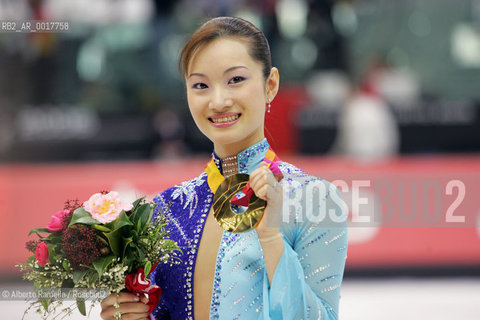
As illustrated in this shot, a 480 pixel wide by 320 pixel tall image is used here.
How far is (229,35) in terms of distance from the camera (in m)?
1.61

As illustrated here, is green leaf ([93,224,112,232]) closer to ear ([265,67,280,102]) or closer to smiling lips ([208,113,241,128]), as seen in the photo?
smiling lips ([208,113,241,128])

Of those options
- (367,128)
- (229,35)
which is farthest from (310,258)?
(367,128)

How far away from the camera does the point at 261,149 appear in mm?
1704

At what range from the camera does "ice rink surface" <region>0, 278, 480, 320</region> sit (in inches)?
177

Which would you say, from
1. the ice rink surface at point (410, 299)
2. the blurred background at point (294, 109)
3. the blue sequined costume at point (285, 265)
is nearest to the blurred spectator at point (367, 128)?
the blurred background at point (294, 109)

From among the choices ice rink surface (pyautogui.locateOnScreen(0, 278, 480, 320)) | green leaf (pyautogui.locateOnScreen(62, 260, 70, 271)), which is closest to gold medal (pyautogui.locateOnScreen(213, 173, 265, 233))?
green leaf (pyautogui.locateOnScreen(62, 260, 70, 271))

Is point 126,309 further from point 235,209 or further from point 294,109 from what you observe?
point 294,109

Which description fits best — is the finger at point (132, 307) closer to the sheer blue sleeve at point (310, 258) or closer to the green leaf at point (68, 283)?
the green leaf at point (68, 283)

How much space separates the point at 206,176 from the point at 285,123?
5.03 meters

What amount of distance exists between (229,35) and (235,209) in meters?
0.43

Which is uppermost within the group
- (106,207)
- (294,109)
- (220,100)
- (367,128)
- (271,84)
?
(294,109)

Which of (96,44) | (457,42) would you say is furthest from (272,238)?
(457,42)

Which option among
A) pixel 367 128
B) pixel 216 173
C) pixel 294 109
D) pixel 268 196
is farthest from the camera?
pixel 294 109

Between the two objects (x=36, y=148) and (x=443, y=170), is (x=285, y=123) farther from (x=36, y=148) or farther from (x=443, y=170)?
(x=36, y=148)
